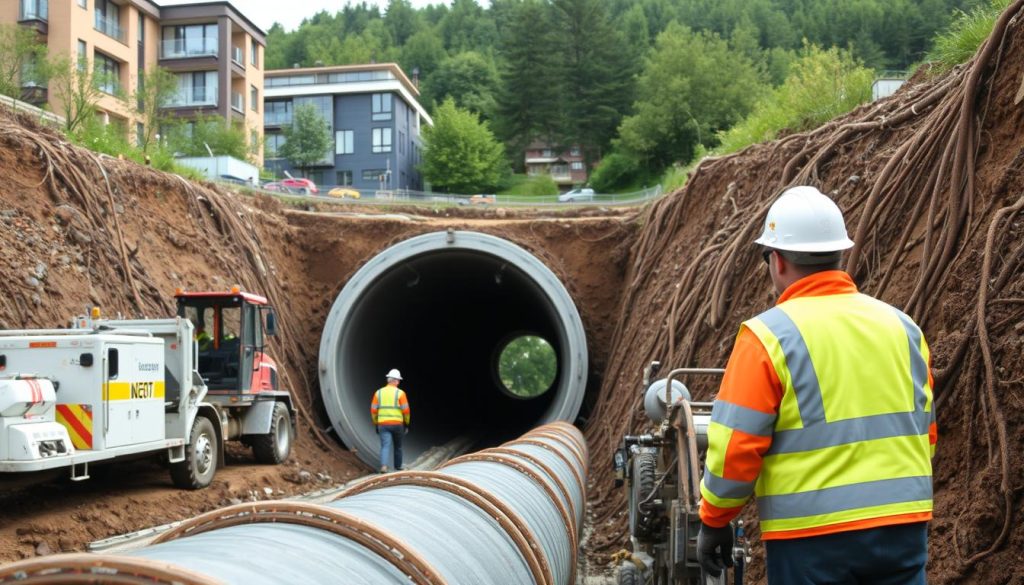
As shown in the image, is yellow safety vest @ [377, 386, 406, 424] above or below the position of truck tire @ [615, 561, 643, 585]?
below

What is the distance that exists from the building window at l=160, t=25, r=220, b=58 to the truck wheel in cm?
3862

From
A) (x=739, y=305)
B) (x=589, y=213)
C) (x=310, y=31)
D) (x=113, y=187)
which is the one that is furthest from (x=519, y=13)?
(x=739, y=305)

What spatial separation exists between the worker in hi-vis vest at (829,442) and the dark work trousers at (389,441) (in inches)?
455

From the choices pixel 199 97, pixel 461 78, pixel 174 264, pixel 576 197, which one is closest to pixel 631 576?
pixel 174 264

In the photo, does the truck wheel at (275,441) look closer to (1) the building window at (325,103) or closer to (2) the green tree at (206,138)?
(2) the green tree at (206,138)

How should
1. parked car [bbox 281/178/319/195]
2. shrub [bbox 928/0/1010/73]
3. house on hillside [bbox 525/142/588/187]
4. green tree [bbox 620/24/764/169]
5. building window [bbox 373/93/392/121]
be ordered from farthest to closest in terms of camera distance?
house on hillside [bbox 525/142/588/187] → building window [bbox 373/93/392/121] → green tree [bbox 620/24/764/169] → parked car [bbox 281/178/319/195] → shrub [bbox 928/0/1010/73]

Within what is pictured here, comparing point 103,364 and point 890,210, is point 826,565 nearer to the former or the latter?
point 890,210

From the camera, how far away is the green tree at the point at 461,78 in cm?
9150

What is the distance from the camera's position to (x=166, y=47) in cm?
4778

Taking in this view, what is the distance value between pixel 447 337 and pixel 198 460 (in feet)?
49.3

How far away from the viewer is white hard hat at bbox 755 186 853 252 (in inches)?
134

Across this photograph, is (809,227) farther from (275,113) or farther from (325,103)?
(275,113)

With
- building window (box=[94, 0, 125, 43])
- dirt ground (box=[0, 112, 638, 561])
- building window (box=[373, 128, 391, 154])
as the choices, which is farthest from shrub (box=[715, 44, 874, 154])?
building window (box=[373, 128, 391, 154])

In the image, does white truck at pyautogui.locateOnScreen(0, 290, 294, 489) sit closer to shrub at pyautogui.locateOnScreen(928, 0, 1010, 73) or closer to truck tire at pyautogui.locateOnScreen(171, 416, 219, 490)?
truck tire at pyautogui.locateOnScreen(171, 416, 219, 490)
